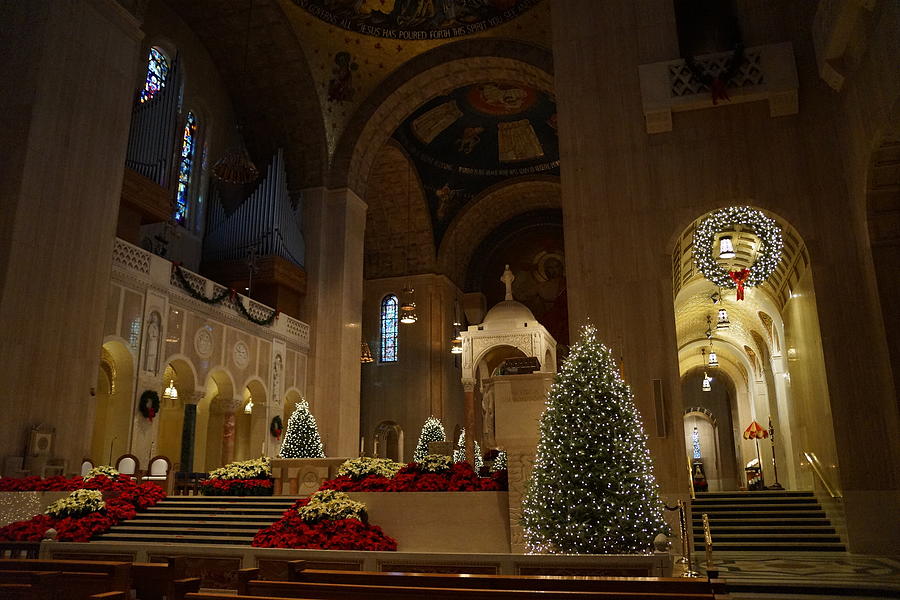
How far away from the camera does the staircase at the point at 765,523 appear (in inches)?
439

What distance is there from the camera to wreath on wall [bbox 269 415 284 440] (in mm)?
20219

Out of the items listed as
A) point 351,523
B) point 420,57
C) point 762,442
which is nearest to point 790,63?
point 351,523

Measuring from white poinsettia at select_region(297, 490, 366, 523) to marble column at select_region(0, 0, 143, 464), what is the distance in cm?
534

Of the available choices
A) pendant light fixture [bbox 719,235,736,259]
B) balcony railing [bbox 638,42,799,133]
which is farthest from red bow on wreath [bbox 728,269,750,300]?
balcony railing [bbox 638,42,799,133]

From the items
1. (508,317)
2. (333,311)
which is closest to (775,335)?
(508,317)

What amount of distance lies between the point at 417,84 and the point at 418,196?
705 cm

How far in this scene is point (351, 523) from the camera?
33.4ft

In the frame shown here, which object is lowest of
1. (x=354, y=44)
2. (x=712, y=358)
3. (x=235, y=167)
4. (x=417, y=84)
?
(x=712, y=358)

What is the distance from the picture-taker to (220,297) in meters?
18.1

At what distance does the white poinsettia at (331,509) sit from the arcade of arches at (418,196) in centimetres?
457

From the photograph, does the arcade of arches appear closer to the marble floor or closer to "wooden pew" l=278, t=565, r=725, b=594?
the marble floor

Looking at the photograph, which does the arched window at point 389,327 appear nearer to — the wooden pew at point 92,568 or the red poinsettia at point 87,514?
the red poinsettia at point 87,514

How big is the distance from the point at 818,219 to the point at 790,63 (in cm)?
258

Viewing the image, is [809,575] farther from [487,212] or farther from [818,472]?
[487,212]
